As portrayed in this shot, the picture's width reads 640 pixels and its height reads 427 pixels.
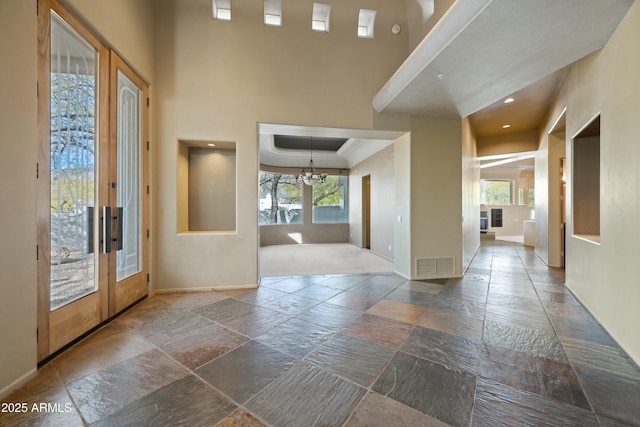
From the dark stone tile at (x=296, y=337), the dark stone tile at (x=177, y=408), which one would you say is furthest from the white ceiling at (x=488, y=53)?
the dark stone tile at (x=177, y=408)

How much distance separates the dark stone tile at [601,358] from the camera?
1.86m

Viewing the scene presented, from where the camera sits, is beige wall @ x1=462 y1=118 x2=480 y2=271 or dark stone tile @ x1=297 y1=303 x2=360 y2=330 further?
beige wall @ x1=462 y1=118 x2=480 y2=271

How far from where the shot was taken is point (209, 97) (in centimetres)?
362

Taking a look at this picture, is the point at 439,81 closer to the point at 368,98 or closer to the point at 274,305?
the point at 368,98

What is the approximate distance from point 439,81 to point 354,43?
172cm

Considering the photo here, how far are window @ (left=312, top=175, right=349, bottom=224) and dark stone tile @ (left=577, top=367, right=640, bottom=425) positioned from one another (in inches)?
305

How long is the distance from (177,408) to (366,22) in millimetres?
5254

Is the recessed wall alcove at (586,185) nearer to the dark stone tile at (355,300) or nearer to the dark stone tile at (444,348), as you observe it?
the dark stone tile at (444,348)

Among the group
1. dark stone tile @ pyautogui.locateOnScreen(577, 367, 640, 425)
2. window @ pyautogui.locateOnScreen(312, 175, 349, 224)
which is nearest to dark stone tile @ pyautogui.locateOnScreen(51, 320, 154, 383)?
dark stone tile @ pyautogui.locateOnScreen(577, 367, 640, 425)

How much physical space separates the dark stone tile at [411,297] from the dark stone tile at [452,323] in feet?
0.90

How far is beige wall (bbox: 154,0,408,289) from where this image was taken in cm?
354

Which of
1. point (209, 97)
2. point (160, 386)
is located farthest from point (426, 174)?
point (160, 386)

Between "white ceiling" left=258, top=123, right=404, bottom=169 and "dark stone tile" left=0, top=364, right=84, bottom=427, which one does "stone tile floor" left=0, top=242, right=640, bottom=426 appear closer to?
"dark stone tile" left=0, top=364, right=84, bottom=427

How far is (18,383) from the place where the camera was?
1.67 m
